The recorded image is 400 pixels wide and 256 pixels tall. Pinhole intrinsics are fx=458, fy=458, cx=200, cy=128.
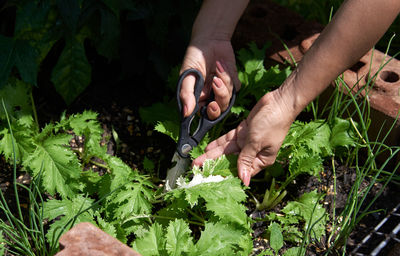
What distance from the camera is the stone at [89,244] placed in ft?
4.37

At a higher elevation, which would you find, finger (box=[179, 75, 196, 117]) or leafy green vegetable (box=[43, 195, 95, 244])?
finger (box=[179, 75, 196, 117])

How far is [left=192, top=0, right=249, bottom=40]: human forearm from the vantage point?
2150 mm

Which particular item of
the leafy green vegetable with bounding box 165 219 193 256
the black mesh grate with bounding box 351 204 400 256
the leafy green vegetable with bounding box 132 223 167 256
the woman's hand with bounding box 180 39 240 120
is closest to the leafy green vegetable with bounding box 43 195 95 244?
the leafy green vegetable with bounding box 132 223 167 256

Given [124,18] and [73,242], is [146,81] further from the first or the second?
[73,242]

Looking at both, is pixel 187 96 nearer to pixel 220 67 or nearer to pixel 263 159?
pixel 220 67

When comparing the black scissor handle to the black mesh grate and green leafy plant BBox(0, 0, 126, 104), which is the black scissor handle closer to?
green leafy plant BBox(0, 0, 126, 104)

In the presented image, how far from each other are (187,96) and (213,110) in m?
0.13

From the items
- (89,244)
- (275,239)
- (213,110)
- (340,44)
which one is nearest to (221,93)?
(213,110)

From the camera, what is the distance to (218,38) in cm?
220

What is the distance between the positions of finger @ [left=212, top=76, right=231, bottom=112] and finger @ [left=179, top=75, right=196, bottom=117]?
0.34 ft

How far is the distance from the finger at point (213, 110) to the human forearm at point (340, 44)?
30 cm

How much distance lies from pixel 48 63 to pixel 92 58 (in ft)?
0.82

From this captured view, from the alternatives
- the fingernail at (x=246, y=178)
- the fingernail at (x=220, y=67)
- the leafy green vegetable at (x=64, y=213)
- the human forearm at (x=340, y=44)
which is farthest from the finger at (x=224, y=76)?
the leafy green vegetable at (x=64, y=213)

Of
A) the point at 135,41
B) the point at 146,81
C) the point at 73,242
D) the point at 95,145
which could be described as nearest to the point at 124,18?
the point at 135,41
